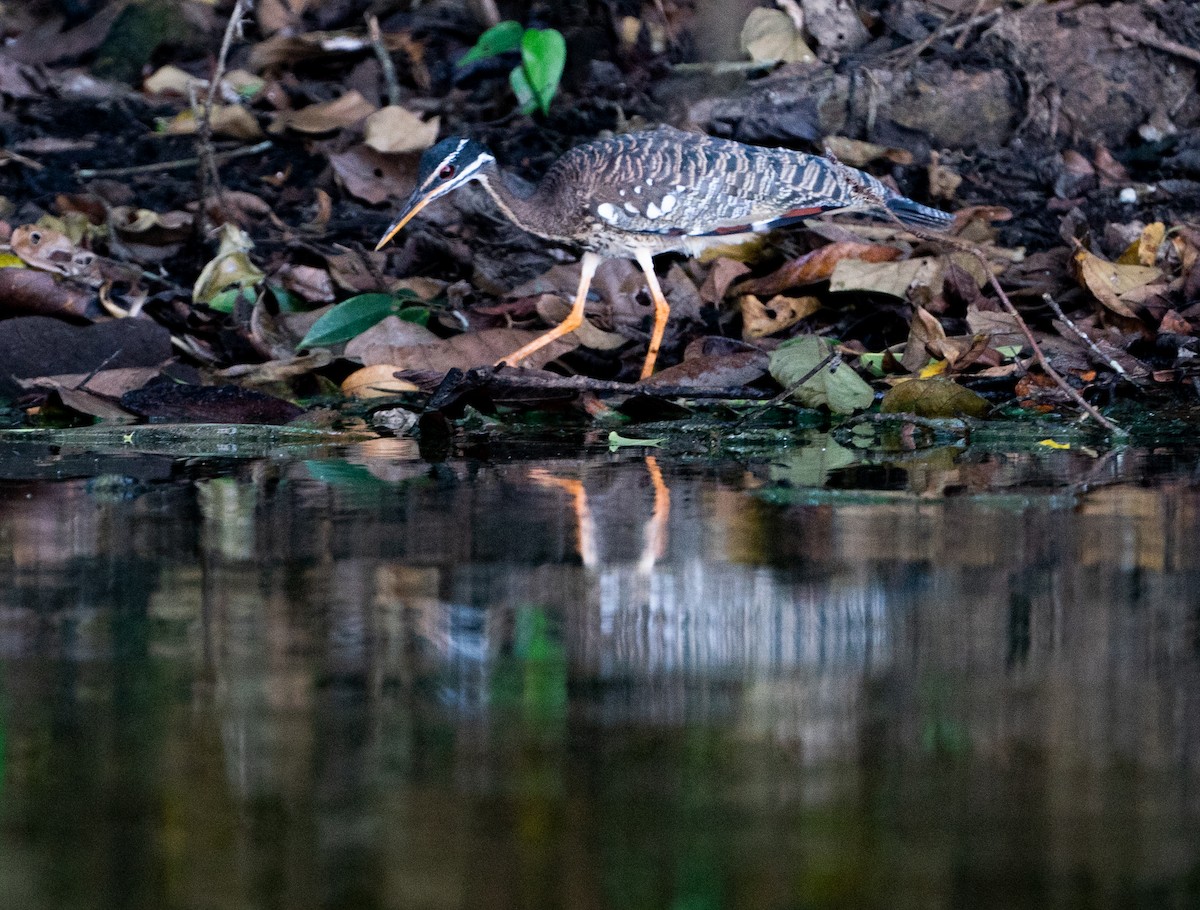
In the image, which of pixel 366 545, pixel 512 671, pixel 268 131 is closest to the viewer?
pixel 512 671

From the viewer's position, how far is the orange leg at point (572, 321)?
5348 millimetres

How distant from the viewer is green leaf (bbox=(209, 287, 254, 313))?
605 centimetres

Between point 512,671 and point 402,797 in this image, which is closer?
point 402,797

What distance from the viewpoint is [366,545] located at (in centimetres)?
289

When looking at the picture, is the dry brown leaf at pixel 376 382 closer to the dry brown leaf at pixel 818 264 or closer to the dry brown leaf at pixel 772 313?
the dry brown leaf at pixel 772 313

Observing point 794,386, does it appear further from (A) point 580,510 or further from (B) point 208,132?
(B) point 208,132

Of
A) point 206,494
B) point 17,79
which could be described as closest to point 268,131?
point 17,79

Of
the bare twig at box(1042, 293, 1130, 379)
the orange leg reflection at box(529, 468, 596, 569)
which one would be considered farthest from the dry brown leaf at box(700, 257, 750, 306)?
the orange leg reflection at box(529, 468, 596, 569)

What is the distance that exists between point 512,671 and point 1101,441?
8.39 ft

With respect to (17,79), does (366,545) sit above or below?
below

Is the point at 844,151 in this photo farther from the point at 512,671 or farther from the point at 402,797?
the point at 402,797

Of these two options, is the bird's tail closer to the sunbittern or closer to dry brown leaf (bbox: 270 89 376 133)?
the sunbittern

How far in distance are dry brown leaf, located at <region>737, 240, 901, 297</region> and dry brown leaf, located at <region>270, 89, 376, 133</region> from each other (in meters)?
2.74

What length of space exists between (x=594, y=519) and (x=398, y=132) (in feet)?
14.7
